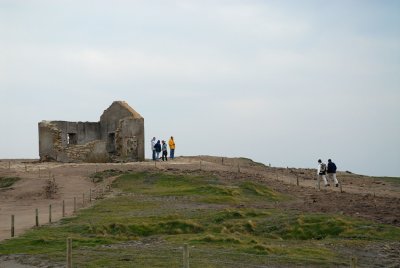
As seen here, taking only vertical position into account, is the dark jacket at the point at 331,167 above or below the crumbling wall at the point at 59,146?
below

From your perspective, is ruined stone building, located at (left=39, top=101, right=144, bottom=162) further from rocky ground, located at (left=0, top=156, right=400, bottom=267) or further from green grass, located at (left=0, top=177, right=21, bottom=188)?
green grass, located at (left=0, top=177, right=21, bottom=188)

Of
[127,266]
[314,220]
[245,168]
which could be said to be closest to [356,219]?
[314,220]

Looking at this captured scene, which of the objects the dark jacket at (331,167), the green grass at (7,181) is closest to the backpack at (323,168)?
the dark jacket at (331,167)

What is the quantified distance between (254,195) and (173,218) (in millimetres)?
8694

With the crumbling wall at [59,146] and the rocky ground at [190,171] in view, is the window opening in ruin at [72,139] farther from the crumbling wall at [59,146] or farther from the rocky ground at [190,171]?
the rocky ground at [190,171]

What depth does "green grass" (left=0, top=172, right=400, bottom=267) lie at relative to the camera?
16672 millimetres

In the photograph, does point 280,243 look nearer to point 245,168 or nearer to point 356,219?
point 356,219

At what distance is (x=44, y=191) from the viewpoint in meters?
32.3

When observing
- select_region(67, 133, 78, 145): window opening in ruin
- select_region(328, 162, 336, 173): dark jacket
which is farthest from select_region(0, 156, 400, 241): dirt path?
select_region(67, 133, 78, 145): window opening in ruin

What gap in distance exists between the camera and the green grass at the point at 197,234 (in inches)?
656

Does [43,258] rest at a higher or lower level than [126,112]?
lower

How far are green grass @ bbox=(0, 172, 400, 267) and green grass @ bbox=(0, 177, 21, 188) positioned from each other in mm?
8765

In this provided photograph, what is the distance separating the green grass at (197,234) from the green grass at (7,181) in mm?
8765

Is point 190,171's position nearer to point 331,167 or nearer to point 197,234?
point 331,167
